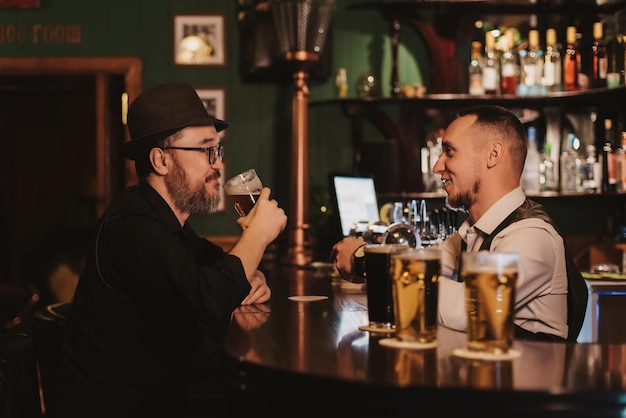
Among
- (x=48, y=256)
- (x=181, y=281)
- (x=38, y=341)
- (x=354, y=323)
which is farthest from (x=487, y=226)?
(x=48, y=256)

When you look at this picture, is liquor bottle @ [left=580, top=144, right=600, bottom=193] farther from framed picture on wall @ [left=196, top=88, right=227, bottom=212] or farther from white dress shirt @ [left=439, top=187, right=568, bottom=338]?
white dress shirt @ [left=439, top=187, right=568, bottom=338]

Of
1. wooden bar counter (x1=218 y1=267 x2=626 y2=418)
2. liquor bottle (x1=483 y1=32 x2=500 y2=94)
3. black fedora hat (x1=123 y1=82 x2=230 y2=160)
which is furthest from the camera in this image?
liquor bottle (x1=483 y1=32 x2=500 y2=94)

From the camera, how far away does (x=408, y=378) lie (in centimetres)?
125

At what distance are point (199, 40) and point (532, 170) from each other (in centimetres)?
206

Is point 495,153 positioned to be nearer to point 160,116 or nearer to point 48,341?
point 160,116

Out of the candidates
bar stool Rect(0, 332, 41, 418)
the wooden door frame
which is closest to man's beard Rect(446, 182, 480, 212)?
bar stool Rect(0, 332, 41, 418)

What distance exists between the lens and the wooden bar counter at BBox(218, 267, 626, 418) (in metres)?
1.19

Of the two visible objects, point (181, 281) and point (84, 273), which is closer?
point (181, 281)

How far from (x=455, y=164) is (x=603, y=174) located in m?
2.69

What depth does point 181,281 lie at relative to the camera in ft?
6.11

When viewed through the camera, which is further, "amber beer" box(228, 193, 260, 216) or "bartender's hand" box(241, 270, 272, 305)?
"amber beer" box(228, 193, 260, 216)

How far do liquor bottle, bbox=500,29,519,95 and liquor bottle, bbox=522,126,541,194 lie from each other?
0.90ft

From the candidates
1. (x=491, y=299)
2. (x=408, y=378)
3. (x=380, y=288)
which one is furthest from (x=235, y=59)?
(x=408, y=378)

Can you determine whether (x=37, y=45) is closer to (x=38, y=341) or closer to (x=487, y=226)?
(x=38, y=341)
